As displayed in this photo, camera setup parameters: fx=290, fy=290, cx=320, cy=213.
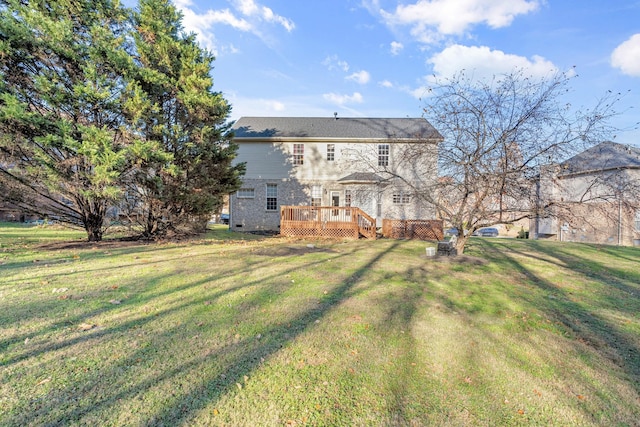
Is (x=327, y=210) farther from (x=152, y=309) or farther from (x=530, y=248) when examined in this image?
(x=152, y=309)

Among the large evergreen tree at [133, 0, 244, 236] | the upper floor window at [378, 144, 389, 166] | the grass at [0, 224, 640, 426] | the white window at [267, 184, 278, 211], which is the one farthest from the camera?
the white window at [267, 184, 278, 211]

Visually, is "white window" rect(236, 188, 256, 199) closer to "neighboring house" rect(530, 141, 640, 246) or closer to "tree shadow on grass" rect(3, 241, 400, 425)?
"tree shadow on grass" rect(3, 241, 400, 425)

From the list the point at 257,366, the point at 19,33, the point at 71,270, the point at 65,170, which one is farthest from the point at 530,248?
the point at 19,33

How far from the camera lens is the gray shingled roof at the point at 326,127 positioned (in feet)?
58.7

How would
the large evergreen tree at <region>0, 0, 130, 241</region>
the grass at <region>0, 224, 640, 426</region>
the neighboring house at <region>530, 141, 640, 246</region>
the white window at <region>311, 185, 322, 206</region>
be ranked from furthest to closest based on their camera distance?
the white window at <region>311, 185, 322, 206</region>
the large evergreen tree at <region>0, 0, 130, 241</region>
the neighboring house at <region>530, 141, 640, 246</region>
the grass at <region>0, 224, 640, 426</region>

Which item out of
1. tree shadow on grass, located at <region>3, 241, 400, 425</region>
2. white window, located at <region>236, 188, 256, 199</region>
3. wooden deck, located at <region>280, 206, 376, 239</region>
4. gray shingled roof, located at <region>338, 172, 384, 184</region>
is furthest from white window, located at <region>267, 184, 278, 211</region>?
tree shadow on grass, located at <region>3, 241, 400, 425</region>

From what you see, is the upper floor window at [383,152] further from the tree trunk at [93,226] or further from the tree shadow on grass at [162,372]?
the tree shadow on grass at [162,372]

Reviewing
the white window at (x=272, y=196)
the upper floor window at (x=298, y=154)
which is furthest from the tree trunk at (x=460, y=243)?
the white window at (x=272, y=196)

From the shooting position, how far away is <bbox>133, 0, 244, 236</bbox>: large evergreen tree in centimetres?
1007

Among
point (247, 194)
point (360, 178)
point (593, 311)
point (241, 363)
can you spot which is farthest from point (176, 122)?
point (593, 311)

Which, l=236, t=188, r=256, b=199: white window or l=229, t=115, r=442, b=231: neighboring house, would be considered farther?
l=236, t=188, r=256, b=199: white window

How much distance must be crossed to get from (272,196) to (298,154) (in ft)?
10.1

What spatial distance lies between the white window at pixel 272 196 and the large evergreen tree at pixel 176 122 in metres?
6.33

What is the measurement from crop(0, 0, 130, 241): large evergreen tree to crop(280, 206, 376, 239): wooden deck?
736cm
